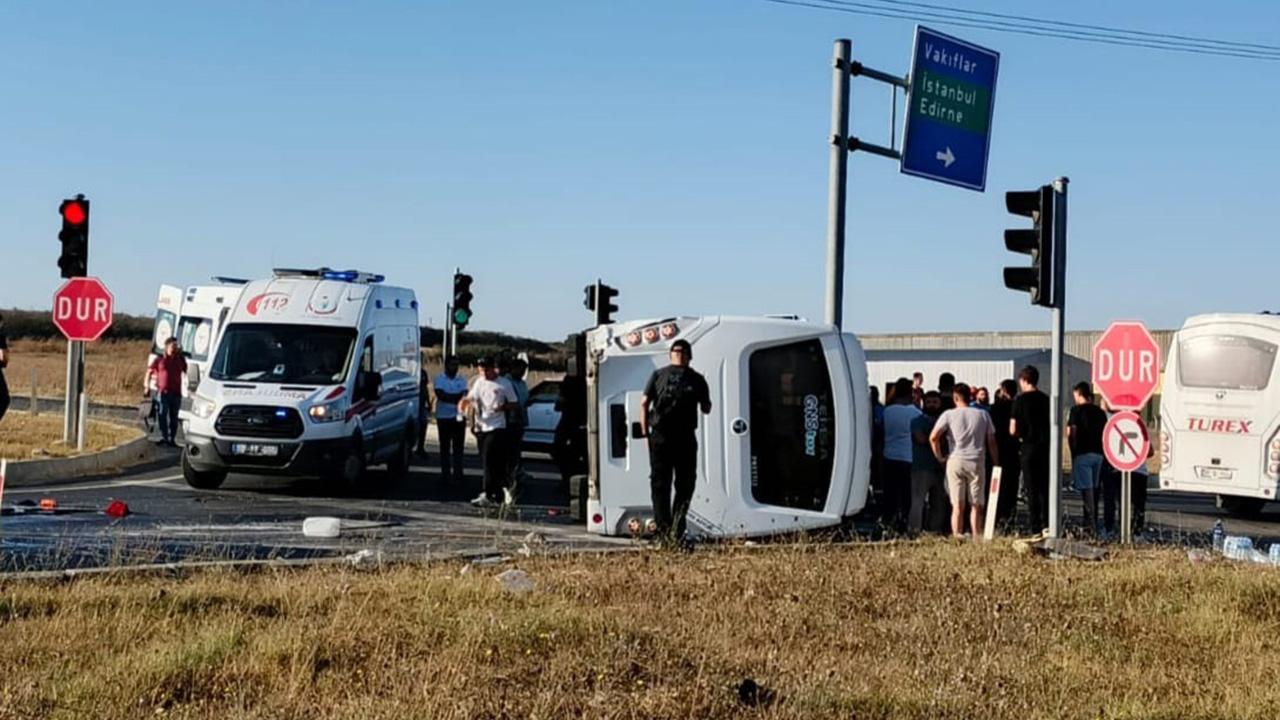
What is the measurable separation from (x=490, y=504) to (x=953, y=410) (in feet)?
17.8

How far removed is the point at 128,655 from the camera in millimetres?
7930

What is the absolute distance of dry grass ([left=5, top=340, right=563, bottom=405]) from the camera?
5087 centimetres

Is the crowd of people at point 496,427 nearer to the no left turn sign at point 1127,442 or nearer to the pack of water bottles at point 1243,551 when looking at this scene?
the no left turn sign at point 1127,442

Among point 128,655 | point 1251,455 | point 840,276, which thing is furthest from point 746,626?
point 1251,455

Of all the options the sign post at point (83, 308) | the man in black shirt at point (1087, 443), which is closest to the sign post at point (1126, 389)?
the man in black shirt at point (1087, 443)

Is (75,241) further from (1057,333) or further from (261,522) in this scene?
(1057,333)

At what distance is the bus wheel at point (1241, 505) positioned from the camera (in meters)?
23.8

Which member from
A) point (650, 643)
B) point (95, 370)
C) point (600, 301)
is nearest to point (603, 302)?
point (600, 301)

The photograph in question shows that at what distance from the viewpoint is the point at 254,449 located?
62.2 ft

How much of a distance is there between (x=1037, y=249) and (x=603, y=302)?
9.81m

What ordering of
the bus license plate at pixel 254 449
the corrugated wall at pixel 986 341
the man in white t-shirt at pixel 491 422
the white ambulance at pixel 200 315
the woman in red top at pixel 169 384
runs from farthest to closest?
the corrugated wall at pixel 986 341 < the white ambulance at pixel 200 315 < the woman in red top at pixel 169 384 < the bus license plate at pixel 254 449 < the man in white t-shirt at pixel 491 422

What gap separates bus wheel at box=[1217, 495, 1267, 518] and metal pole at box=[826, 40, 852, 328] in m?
8.30

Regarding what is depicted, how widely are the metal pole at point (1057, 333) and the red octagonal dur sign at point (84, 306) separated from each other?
14.0m

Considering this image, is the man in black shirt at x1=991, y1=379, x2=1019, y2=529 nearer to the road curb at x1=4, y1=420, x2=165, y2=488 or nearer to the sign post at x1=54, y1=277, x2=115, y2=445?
the road curb at x1=4, y1=420, x2=165, y2=488
